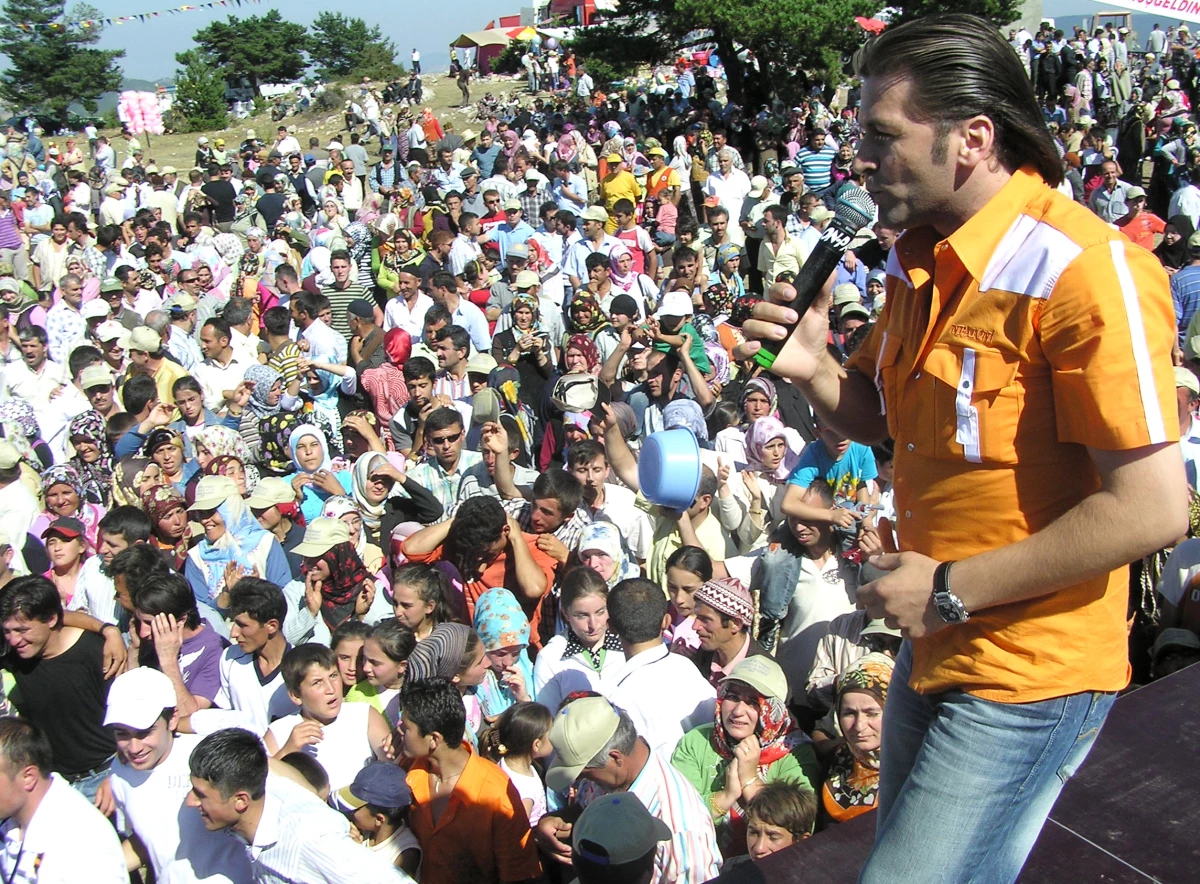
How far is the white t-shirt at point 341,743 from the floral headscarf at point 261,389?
311cm

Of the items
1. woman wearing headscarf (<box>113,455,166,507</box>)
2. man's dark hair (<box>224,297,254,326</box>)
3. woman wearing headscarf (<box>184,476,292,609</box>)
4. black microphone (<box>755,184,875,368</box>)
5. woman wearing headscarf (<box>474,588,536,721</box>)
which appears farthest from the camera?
man's dark hair (<box>224,297,254,326</box>)

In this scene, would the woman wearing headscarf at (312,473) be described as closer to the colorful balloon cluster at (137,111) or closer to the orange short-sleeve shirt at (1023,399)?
the orange short-sleeve shirt at (1023,399)

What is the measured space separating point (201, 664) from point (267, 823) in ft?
5.02

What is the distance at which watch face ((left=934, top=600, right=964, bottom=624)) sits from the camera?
1.40 meters

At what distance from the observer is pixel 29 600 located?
4188mm

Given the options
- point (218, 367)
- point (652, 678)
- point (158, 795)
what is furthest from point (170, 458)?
point (652, 678)

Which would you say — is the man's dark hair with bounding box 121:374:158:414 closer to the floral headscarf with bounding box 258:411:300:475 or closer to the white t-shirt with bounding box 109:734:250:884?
the floral headscarf with bounding box 258:411:300:475

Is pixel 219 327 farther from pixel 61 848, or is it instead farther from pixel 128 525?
pixel 61 848

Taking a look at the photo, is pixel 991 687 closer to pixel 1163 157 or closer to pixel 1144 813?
pixel 1144 813

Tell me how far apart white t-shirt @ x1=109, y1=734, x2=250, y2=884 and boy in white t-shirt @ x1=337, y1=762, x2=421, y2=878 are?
0.42 metres

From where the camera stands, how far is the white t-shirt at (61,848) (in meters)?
3.22

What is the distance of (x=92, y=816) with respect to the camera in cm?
337

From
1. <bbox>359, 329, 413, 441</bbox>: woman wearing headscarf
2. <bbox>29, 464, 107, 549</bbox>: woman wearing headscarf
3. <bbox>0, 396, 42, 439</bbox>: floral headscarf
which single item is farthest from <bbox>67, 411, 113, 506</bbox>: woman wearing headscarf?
<bbox>359, 329, 413, 441</bbox>: woman wearing headscarf

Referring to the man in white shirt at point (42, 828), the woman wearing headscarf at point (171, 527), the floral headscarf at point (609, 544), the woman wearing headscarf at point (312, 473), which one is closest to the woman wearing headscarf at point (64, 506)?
the woman wearing headscarf at point (171, 527)
